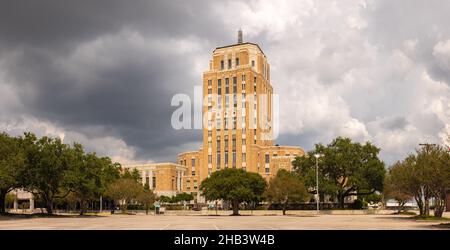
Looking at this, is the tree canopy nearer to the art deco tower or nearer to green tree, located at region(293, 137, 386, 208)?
green tree, located at region(293, 137, 386, 208)

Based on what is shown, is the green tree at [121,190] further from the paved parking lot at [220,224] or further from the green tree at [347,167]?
the paved parking lot at [220,224]

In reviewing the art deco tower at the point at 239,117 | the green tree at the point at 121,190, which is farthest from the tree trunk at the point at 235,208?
the art deco tower at the point at 239,117

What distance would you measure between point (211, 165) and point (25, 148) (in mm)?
101599

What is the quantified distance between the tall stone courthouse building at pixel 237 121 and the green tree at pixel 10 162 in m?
98.2

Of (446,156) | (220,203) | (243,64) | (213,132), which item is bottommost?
(220,203)

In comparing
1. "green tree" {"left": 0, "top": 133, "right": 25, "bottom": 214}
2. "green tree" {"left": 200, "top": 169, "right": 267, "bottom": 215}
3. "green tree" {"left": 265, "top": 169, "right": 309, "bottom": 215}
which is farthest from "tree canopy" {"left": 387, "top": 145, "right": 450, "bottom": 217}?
"green tree" {"left": 0, "top": 133, "right": 25, "bottom": 214}

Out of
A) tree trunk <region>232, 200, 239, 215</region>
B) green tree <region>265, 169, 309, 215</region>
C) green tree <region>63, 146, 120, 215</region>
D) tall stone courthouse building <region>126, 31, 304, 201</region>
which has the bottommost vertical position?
tree trunk <region>232, 200, 239, 215</region>

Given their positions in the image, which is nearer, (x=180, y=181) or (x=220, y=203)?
(x=220, y=203)

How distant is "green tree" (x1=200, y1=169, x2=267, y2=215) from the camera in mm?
81988

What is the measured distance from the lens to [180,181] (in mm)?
175750

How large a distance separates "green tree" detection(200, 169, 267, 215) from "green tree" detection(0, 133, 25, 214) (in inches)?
1329

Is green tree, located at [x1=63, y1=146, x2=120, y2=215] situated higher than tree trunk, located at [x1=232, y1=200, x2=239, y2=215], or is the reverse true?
green tree, located at [x1=63, y1=146, x2=120, y2=215]
